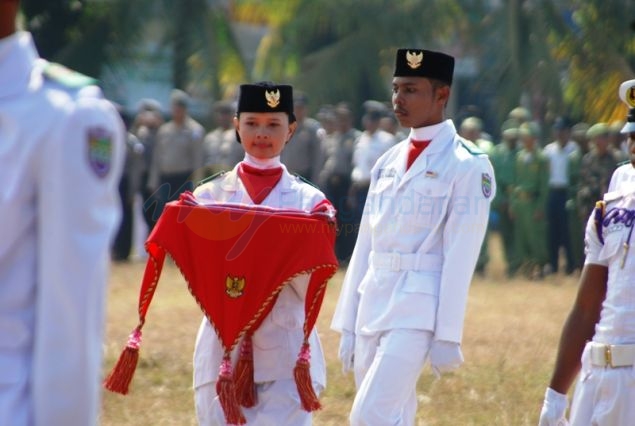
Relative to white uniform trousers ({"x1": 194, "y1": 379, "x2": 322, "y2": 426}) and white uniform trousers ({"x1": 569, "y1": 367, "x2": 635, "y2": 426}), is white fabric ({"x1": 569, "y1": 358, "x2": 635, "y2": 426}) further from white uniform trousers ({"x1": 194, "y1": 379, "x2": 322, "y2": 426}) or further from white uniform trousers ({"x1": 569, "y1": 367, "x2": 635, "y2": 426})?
white uniform trousers ({"x1": 194, "y1": 379, "x2": 322, "y2": 426})

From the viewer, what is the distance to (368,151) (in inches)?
754

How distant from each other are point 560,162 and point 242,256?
13.1 metres

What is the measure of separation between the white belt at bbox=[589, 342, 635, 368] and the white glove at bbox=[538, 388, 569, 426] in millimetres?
286

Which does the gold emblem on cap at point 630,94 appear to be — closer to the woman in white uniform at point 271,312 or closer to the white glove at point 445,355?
the white glove at point 445,355

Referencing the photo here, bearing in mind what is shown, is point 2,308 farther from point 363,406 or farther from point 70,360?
point 363,406

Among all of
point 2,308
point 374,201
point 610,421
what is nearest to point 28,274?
point 2,308

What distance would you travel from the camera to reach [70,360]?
8.68ft

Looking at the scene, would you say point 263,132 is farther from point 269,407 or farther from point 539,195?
point 539,195

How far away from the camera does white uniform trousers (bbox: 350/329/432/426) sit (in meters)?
5.96

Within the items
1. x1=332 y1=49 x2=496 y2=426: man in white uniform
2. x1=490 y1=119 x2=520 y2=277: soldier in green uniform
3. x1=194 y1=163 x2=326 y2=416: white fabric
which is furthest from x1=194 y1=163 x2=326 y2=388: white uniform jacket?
x1=490 y1=119 x2=520 y2=277: soldier in green uniform

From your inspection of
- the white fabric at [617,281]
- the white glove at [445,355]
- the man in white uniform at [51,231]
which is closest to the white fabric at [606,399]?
the white fabric at [617,281]

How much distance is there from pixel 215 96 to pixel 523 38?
5.10 m

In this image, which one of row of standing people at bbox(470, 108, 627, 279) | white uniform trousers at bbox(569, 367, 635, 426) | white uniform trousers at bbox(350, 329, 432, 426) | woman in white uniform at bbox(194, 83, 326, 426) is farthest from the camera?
row of standing people at bbox(470, 108, 627, 279)

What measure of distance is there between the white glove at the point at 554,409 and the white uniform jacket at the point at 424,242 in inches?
31.2
